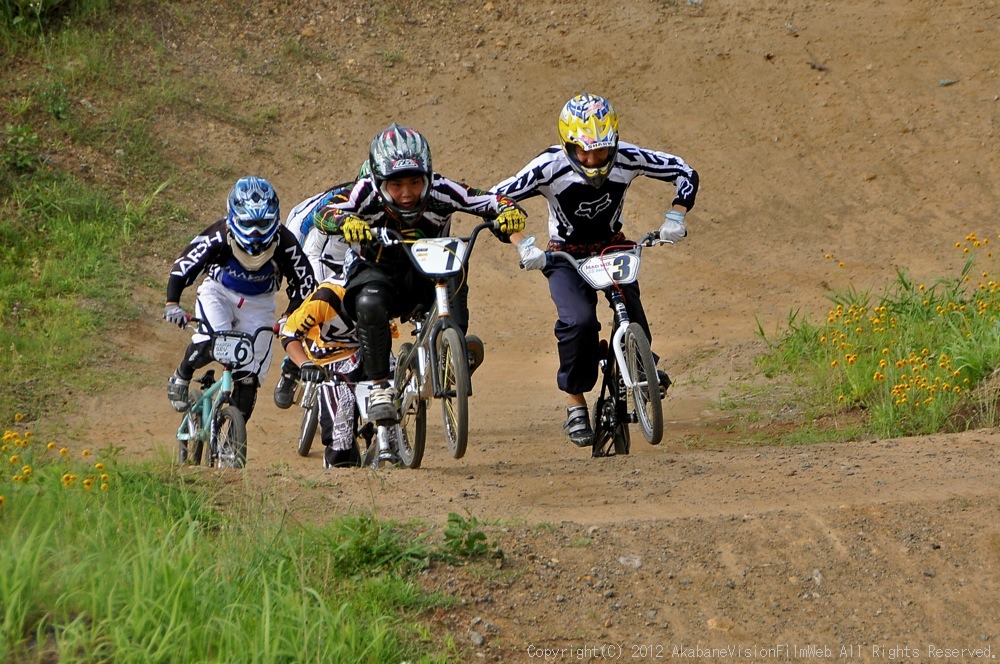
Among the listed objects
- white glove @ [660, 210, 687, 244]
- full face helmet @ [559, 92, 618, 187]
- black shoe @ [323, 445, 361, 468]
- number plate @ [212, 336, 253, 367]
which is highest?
full face helmet @ [559, 92, 618, 187]

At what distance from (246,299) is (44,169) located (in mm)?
6399

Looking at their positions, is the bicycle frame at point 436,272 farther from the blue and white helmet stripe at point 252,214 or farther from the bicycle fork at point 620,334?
the blue and white helmet stripe at point 252,214

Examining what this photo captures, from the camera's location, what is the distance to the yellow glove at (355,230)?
20.7 ft

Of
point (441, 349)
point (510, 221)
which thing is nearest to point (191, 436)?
point (441, 349)

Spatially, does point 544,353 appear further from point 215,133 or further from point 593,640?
point 593,640

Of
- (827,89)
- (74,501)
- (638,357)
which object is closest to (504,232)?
(638,357)

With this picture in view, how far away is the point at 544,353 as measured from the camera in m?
11.8

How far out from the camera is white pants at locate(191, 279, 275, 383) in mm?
7316

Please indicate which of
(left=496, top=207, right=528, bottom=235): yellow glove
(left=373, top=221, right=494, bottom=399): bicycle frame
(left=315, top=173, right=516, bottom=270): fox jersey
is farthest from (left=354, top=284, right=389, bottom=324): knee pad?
(left=496, top=207, right=528, bottom=235): yellow glove

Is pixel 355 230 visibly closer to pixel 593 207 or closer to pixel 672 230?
pixel 593 207

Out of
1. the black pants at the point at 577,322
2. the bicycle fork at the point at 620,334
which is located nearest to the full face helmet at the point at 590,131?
the black pants at the point at 577,322

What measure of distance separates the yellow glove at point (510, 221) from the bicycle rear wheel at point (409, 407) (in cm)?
82

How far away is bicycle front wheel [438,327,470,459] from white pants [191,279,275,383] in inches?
55.8

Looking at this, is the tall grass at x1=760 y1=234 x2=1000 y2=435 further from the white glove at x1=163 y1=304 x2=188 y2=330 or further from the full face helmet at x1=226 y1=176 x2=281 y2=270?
the white glove at x1=163 y1=304 x2=188 y2=330
